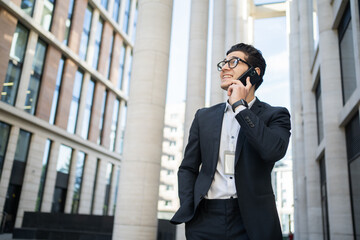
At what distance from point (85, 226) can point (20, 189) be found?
955 centimetres

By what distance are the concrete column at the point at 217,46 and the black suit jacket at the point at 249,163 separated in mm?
18583

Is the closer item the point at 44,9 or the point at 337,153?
the point at 337,153

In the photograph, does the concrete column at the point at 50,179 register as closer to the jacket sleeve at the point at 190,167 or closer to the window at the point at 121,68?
the window at the point at 121,68

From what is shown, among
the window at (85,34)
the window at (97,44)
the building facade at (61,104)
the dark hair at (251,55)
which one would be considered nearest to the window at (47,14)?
the building facade at (61,104)

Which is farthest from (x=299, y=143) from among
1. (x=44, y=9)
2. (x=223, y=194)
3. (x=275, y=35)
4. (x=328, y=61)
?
(x=275, y=35)

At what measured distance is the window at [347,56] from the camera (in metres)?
12.1

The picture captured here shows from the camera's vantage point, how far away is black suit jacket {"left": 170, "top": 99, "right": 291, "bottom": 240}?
2.05 m

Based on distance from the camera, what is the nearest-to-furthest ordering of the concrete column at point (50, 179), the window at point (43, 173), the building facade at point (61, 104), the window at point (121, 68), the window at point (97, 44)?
the building facade at point (61, 104) → the window at point (43, 173) → the concrete column at point (50, 179) → the window at point (97, 44) → the window at point (121, 68)

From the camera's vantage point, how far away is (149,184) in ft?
28.3

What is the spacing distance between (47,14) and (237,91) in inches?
1142

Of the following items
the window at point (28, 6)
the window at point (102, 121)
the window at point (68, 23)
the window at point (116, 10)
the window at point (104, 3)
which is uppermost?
Result: the window at point (116, 10)

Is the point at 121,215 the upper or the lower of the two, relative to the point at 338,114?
lower

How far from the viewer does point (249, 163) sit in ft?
7.13

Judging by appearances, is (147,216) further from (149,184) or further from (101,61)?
(101,61)
